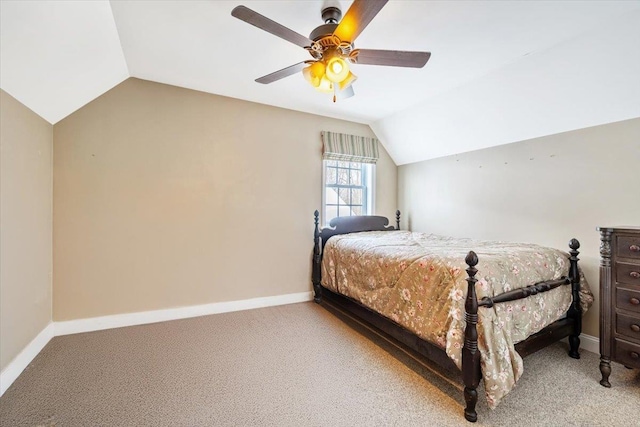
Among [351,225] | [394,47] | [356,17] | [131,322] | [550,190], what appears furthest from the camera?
[351,225]

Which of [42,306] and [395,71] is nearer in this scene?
[42,306]

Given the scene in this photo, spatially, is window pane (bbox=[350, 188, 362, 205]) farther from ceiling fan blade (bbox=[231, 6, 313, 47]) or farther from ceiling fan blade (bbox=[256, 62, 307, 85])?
ceiling fan blade (bbox=[231, 6, 313, 47])

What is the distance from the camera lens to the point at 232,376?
2.06 meters

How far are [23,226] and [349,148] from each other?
139 inches

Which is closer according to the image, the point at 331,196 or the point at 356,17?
the point at 356,17

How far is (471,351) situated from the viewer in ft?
5.34

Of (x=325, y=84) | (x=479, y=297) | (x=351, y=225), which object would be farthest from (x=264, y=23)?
(x=351, y=225)

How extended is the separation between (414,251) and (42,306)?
10.7ft

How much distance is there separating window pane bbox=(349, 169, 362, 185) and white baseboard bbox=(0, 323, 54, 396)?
3.80 metres

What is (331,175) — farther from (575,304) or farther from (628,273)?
(628,273)

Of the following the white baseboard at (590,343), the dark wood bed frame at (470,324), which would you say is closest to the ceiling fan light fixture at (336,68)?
the dark wood bed frame at (470,324)

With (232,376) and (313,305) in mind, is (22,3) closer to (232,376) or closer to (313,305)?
(232,376)

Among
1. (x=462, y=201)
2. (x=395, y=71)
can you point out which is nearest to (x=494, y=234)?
(x=462, y=201)

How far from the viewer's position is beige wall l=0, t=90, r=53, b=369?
193cm
